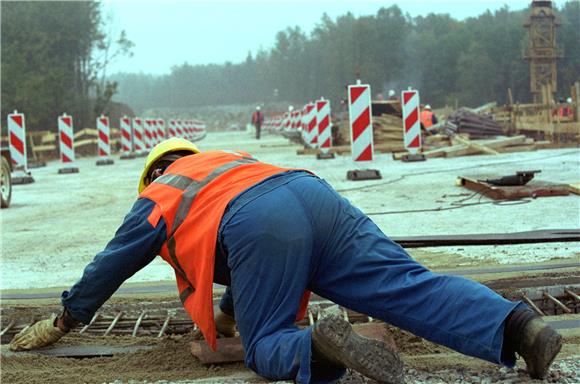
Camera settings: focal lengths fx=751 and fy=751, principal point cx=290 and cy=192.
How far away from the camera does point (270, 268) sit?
2.86 metres

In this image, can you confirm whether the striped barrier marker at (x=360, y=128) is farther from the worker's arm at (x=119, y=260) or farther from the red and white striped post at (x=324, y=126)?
the worker's arm at (x=119, y=260)

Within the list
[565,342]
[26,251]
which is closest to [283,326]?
[565,342]

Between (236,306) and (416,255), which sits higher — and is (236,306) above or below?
above

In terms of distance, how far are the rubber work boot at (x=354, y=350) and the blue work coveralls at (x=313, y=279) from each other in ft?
0.40

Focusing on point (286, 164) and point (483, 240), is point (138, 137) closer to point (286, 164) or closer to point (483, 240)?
point (286, 164)

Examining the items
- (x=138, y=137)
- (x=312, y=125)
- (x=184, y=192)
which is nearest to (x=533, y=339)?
(x=184, y=192)

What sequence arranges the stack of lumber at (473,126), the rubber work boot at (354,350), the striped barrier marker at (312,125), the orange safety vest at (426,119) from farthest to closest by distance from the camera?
the orange safety vest at (426,119), the striped barrier marker at (312,125), the stack of lumber at (473,126), the rubber work boot at (354,350)

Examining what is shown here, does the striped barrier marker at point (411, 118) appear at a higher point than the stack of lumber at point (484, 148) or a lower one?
higher

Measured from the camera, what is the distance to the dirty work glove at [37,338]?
381cm

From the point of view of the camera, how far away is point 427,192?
10.0 meters

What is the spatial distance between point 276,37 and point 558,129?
112 m

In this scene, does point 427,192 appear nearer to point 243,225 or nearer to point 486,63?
point 243,225

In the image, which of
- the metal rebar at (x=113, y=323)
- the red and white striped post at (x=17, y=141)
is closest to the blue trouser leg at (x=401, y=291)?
the metal rebar at (x=113, y=323)

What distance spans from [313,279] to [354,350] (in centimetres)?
56
